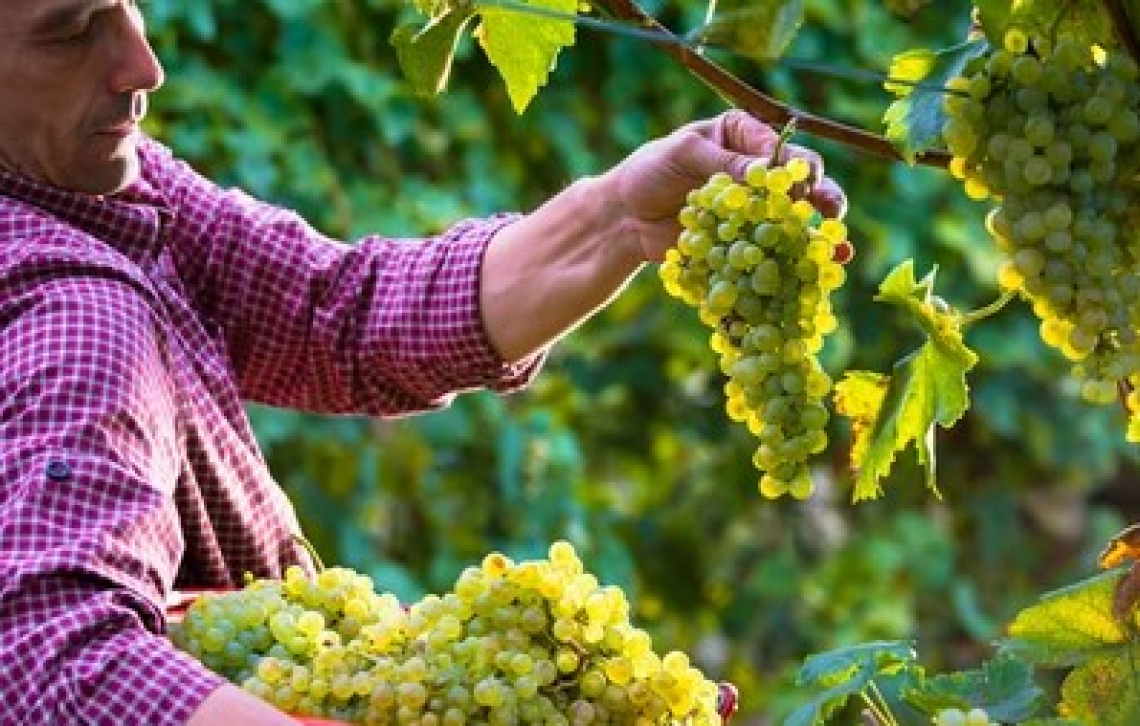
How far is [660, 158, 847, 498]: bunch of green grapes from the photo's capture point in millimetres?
1374

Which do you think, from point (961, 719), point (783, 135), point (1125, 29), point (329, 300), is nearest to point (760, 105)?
point (783, 135)

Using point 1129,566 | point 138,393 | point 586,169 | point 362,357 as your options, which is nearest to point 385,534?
point 586,169

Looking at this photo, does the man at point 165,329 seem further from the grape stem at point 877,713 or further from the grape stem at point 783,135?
the grape stem at point 877,713

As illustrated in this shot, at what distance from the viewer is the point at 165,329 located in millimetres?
1806

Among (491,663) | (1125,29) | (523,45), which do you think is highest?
(1125,29)

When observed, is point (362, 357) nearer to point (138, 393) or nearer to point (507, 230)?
point (507, 230)

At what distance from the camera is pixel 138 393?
5.53 ft

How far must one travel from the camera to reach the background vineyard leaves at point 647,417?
3.71m

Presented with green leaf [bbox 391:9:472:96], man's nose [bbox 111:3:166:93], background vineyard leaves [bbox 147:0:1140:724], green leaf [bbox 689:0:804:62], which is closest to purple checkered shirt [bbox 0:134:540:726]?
man's nose [bbox 111:3:166:93]

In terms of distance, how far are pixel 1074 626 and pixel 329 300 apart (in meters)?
0.80

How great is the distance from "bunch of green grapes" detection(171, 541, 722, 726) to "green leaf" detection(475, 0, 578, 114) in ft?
0.92

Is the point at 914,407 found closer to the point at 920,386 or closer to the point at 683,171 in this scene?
the point at 920,386

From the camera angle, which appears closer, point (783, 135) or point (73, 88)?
point (783, 135)

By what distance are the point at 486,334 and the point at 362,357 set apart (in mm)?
101
